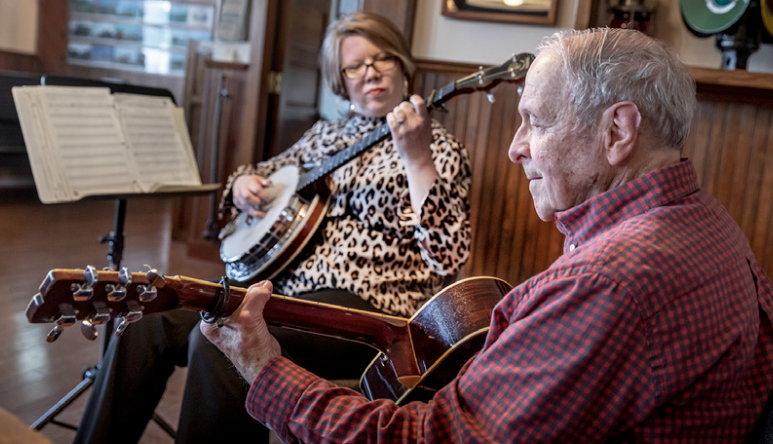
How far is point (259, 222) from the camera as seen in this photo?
198 cm

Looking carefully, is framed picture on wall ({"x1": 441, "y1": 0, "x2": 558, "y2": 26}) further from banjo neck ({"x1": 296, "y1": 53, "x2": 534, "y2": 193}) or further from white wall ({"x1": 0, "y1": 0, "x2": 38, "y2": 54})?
white wall ({"x1": 0, "y1": 0, "x2": 38, "y2": 54})

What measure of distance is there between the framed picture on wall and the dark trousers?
1.12m

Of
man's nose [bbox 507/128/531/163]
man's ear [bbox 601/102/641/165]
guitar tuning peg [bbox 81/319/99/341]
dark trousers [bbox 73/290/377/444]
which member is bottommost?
dark trousers [bbox 73/290/377/444]

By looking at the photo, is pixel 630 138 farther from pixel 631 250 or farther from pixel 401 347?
pixel 401 347

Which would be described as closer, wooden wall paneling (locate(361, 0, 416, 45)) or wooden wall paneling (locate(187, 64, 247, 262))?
wooden wall paneling (locate(361, 0, 416, 45))

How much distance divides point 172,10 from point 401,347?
5.94m

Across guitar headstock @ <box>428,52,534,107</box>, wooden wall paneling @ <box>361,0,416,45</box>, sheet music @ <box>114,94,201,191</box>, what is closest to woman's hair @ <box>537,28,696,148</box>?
guitar headstock @ <box>428,52,534,107</box>

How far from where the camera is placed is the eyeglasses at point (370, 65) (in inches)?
77.2

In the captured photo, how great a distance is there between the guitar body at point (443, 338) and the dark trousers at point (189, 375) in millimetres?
262

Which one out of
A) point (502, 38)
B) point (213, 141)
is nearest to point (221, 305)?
point (502, 38)

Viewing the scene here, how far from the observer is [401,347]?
1278mm

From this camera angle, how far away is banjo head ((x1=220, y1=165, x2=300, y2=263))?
1.88 metres

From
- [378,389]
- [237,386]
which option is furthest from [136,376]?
[378,389]

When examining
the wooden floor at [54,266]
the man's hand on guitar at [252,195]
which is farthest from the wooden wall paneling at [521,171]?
the wooden floor at [54,266]
